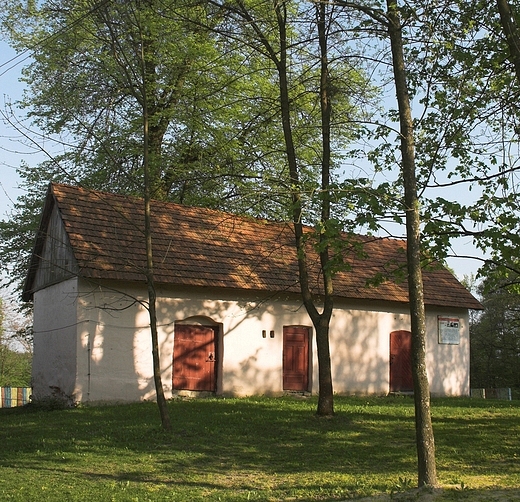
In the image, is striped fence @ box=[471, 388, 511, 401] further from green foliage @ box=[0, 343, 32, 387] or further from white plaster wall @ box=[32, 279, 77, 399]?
green foliage @ box=[0, 343, 32, 387]

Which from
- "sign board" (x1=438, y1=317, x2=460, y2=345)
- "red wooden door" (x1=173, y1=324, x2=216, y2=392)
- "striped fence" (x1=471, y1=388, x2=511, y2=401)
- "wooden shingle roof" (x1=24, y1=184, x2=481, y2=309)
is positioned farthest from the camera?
"striped fence" (x1=471, y1=388, x2=511, y2=401)

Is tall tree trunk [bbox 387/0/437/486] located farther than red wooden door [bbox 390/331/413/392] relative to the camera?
No

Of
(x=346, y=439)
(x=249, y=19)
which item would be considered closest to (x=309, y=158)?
(x=249, y=19)

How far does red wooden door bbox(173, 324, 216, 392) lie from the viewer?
2079 cm

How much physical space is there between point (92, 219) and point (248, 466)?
10730 mm

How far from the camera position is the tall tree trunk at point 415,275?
895 centimetres

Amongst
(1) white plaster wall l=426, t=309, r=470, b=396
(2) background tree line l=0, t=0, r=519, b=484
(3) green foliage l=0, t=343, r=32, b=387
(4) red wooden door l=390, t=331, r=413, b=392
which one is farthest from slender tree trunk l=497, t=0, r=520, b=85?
(3) green foliage l=0, t=343, r=32, b=387

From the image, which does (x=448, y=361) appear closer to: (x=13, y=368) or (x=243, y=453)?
(x=243, y=453)

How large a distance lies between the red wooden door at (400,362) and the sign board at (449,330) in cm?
161

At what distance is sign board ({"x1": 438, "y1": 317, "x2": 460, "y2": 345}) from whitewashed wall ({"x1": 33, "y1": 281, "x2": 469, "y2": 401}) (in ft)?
0.76

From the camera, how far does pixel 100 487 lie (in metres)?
10.0

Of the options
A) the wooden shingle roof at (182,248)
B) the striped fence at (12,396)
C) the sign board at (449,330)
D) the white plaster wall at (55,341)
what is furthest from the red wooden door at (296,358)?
the striped fence at (12,396)

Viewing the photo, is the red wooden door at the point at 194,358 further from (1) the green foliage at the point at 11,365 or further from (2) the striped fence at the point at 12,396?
(1) the green foliage at the point at 11,365

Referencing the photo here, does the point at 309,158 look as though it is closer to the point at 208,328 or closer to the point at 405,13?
the point at 208,328
